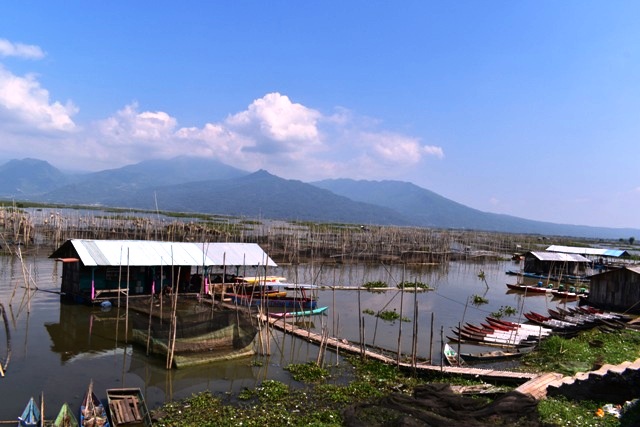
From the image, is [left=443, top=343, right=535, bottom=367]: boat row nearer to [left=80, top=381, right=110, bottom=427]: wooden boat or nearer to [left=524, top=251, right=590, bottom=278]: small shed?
[left=80, top=381, right=110, bottom=427]: wooden boat

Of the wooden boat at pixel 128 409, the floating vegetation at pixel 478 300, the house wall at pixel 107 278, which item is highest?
the house wall at pixel 107 278

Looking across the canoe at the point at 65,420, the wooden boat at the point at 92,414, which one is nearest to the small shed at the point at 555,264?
the wooden boat at the point at 92,414

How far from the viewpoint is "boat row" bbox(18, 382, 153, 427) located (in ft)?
27.3

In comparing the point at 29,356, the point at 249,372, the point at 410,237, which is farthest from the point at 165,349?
the point at 410,237

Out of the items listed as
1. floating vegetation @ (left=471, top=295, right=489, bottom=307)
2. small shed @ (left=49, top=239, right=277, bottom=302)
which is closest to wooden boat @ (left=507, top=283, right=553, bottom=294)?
floating vegetation @ (left=471, top=295, right=489, bottom=307)

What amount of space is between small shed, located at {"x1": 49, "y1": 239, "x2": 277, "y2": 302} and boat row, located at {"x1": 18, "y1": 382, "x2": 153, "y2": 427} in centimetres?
845

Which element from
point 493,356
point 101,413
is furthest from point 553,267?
point 101,413

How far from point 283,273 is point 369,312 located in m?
10.7

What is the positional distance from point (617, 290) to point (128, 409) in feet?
78.9

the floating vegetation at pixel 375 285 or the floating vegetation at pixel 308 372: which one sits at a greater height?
the floating vegetation at pixel 375 285

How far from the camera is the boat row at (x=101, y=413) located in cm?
831

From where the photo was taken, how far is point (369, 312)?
21.9 m

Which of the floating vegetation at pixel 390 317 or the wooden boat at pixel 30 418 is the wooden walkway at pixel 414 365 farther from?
the wooden boat at pixel 30 418

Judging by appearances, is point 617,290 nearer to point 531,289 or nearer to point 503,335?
point 531,289
